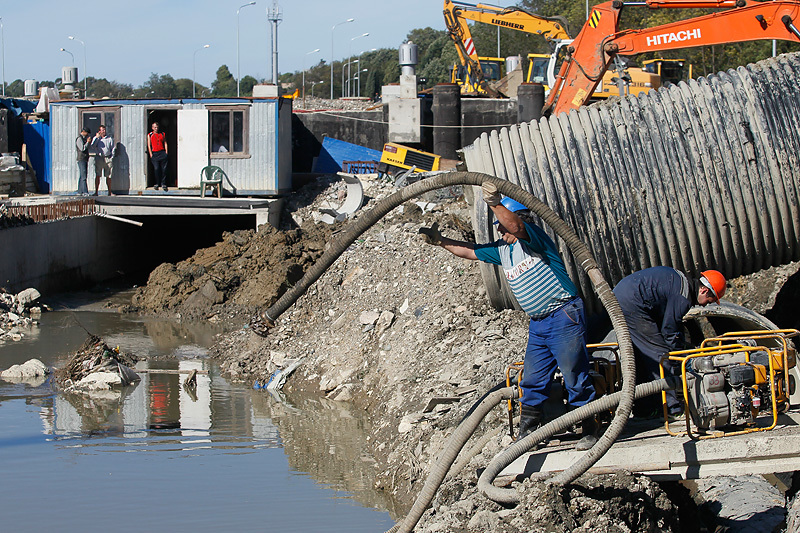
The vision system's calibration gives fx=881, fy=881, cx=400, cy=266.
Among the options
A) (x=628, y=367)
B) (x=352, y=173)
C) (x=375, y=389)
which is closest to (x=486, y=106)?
(x=352, y=173)

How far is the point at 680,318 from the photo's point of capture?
5855mm

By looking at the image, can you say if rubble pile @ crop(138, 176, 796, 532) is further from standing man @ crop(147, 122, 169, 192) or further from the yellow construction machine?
the yellow construction machine

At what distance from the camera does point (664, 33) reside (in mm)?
12125

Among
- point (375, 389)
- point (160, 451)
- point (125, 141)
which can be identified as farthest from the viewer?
point (125, 141)

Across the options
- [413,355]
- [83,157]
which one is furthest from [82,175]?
[413,355]

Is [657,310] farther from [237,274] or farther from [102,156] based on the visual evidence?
[102,156]

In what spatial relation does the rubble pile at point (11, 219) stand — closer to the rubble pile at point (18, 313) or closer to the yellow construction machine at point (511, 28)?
the rubble pile at point (18, 313)

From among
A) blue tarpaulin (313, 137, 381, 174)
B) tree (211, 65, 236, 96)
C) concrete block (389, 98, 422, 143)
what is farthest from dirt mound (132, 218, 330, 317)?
tree (211, 65, 236, 96)

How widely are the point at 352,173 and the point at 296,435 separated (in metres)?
12.0

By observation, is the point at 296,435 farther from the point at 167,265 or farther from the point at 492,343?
the point at 167,265

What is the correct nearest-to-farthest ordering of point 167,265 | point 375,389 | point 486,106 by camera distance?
point 375,389 < point 167,265 < point 486,106

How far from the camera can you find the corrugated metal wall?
19.1m

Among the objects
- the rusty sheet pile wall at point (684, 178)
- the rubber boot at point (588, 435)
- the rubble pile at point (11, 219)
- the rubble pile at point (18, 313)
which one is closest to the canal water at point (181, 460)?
the rubble pile at point (18, 313)

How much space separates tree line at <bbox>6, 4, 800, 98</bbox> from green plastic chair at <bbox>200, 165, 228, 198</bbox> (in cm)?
616
